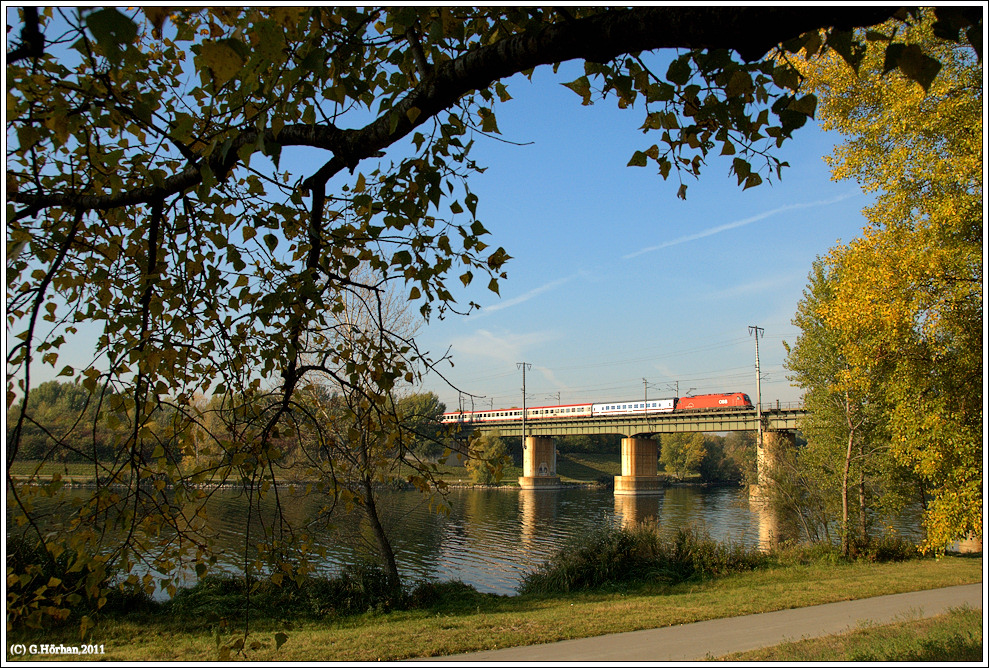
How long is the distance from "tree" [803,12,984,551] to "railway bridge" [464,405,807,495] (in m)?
35.1

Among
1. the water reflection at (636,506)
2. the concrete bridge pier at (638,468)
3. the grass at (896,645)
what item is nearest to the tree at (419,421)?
the grass at (896,645)

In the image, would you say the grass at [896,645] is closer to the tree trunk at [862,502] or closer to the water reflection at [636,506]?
the tree trunk at [862,502]

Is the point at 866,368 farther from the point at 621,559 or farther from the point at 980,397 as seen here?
the point at 621,559

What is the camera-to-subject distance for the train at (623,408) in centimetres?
5103

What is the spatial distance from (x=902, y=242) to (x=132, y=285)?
36.0ft

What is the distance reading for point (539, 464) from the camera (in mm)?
61094

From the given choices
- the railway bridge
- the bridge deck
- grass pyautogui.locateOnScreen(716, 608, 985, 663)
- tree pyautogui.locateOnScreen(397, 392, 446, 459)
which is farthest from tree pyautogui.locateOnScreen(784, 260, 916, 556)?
the railway bridge

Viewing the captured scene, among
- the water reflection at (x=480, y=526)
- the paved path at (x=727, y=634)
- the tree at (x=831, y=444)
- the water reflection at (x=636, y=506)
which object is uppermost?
the tree at (x=831, y=444)

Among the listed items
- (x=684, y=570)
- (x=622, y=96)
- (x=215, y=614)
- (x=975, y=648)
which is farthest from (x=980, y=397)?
(x=215, y=614)

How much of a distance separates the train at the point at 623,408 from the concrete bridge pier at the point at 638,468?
2992 mm

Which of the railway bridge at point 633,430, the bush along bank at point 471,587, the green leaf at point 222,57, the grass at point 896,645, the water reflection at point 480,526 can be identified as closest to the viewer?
the green leaf at point 222,57

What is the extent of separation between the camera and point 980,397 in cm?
991

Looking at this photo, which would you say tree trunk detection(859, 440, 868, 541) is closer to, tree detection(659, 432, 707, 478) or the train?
the train

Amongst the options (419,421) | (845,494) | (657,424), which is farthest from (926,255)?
(657,424)
